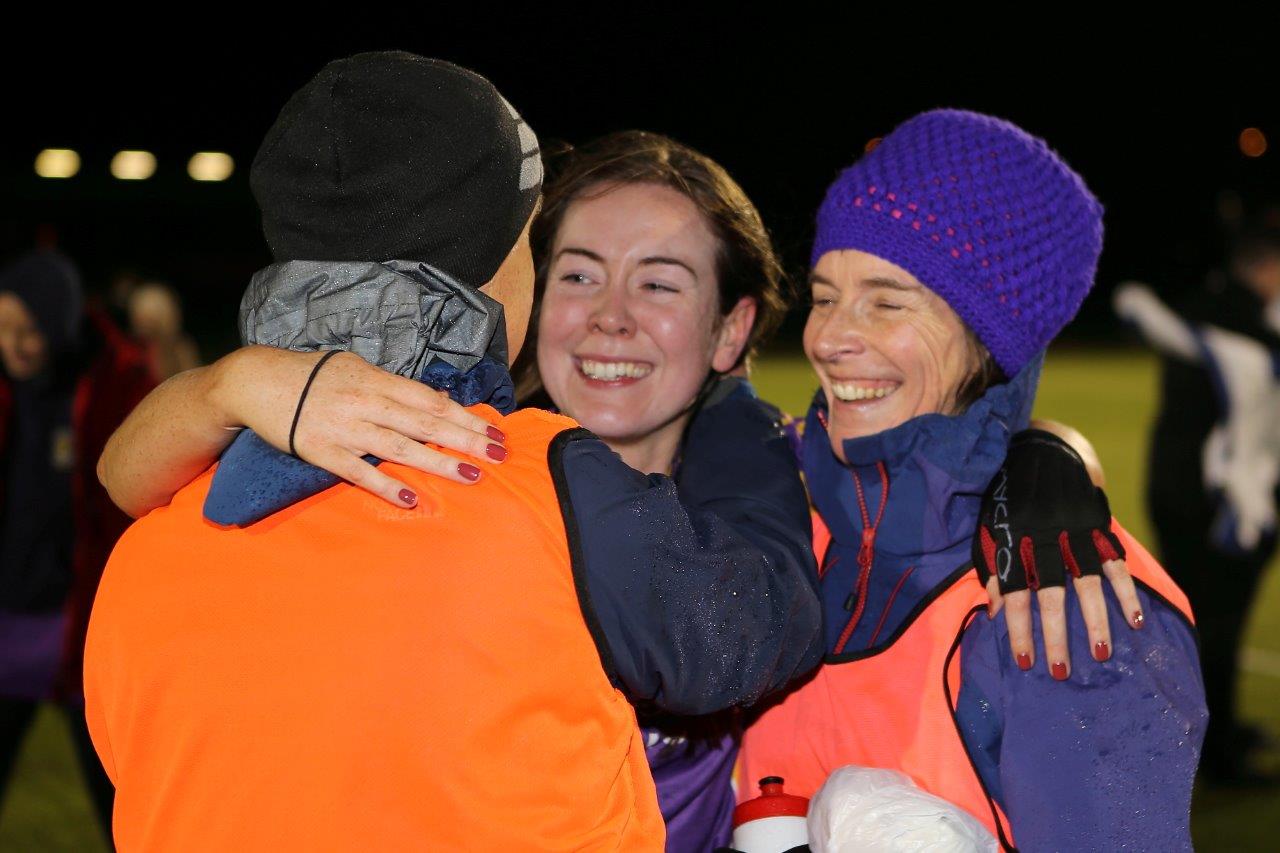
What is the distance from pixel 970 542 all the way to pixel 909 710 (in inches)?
11.6

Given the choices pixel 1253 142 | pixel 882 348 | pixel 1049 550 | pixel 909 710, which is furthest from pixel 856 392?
pixel 1253 142

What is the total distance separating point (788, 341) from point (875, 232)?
25.5 metres

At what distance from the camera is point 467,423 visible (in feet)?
4.79

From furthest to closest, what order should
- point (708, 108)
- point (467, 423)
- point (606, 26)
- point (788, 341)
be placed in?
1. point (788, 341)
2. point (708, 108)
3. point (606, 26)
4. point (467, 423)

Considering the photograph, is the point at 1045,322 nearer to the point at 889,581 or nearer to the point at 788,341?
the point at 889,581

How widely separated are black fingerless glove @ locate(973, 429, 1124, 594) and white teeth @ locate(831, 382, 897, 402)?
234mm

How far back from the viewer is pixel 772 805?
1959 millimetres

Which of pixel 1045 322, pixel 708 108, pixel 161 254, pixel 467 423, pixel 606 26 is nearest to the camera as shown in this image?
pixel 467 423

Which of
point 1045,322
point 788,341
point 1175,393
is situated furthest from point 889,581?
point 788,341

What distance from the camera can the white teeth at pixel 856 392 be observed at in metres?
2.16

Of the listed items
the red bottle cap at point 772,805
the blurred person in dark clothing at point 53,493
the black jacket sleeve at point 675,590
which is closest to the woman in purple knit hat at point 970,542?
the red bottle cap at point 772,805

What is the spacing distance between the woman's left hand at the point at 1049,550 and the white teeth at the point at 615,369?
2.45 ft

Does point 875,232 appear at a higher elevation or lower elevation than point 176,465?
higher

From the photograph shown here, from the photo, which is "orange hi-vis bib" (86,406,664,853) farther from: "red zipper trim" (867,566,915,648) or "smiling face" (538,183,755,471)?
"smiling face" (538,183,755,471)
